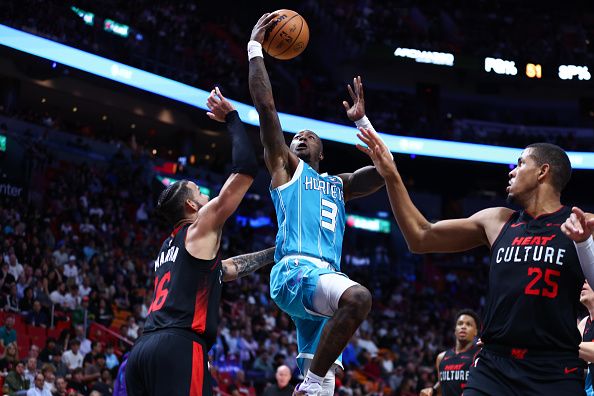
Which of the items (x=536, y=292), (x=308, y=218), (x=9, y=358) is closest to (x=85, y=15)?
(x=9, y=358)

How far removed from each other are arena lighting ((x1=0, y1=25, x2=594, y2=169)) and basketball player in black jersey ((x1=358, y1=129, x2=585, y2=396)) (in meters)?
18.0

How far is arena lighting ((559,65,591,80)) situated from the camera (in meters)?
31.0

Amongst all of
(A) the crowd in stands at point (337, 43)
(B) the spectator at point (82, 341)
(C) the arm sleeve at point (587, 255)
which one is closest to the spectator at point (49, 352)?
(B) the spectator at point (82, 341)

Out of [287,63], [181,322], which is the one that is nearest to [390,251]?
[287,63]

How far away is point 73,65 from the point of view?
70.6ft

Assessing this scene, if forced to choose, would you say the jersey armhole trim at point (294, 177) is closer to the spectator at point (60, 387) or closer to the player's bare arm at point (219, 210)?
the player's bare arm at point (219, 210)

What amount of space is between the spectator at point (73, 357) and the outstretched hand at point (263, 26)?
25.8 feet

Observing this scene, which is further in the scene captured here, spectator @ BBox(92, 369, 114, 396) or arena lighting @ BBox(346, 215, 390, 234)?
arena lighting @ BBox(346, 215, 390, 234)

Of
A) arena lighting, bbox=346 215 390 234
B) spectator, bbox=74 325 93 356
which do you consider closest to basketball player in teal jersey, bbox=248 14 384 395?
spectator, bbox=74 325 93 356

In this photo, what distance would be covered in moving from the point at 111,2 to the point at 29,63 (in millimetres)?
3430

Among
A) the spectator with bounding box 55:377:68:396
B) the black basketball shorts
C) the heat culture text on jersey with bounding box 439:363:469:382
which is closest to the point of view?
the black basketball shorts

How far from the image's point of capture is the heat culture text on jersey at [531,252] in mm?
4145

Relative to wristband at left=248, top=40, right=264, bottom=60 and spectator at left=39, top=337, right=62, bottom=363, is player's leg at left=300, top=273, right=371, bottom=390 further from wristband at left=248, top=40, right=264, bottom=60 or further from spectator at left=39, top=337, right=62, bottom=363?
spectator at left=39, top=337, right=62, bottom=363

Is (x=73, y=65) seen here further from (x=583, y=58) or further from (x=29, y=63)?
(x=583, y=58)
